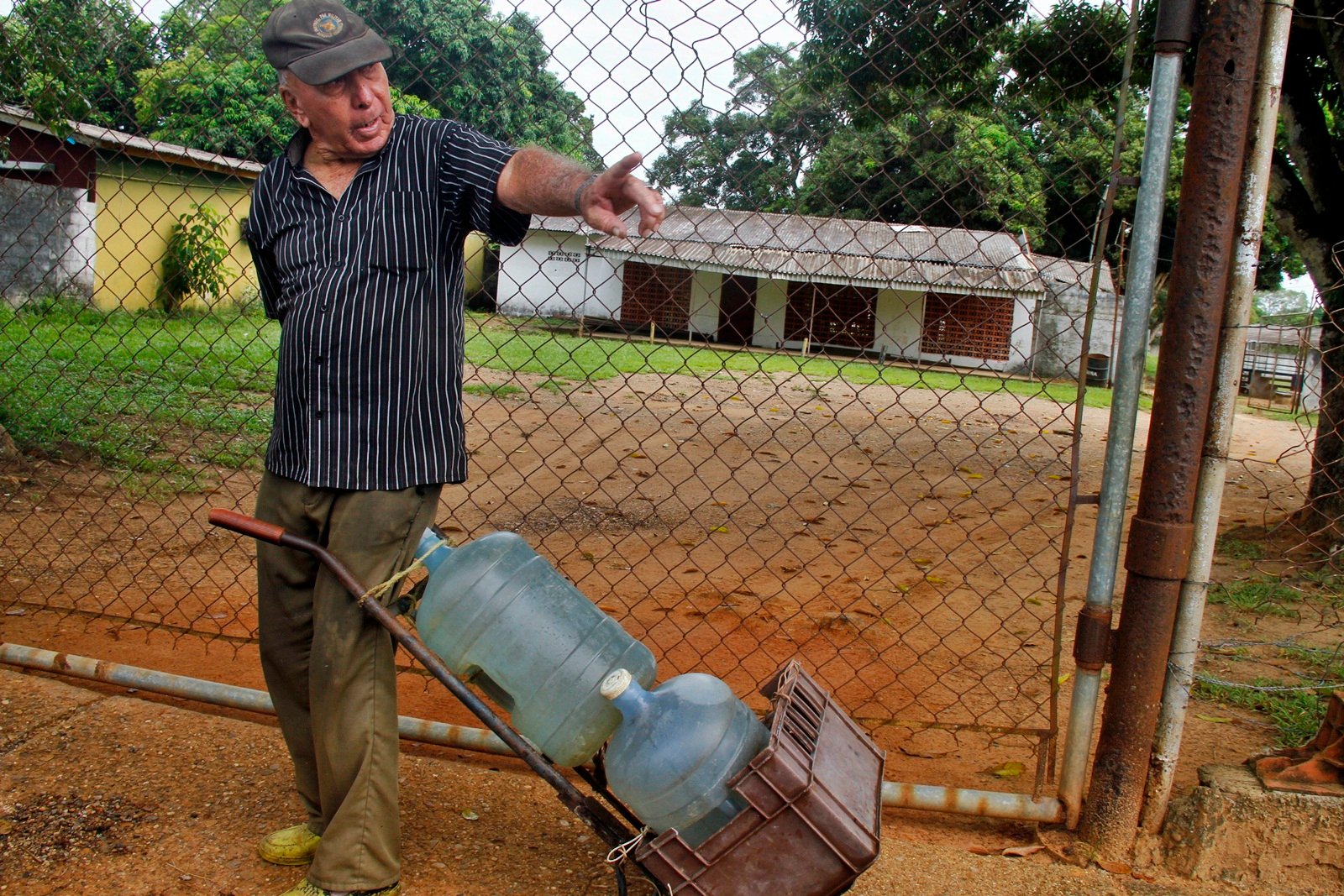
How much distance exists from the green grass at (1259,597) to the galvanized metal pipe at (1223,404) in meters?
2.69

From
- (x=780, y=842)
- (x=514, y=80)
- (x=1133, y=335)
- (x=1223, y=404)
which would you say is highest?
(x=514, y=80)

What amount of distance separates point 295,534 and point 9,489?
4021 mm

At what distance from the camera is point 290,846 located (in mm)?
2334

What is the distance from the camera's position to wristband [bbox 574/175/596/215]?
187cm

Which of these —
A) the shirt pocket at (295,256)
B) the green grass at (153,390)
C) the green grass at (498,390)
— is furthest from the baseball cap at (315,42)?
the green grass at (498,390)

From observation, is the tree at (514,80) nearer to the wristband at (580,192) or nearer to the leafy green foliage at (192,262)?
the wristband at (580,192)

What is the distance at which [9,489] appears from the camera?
5219mm

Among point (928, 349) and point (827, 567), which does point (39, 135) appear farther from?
point (928, 349)

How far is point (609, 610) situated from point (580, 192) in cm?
263

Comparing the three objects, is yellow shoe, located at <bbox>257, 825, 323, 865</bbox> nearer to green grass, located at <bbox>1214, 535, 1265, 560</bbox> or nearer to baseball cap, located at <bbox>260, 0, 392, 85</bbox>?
baseball cap, located at <bbox>260, 0, 392, 85</bbox>

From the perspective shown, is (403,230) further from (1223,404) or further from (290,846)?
(1223,404)

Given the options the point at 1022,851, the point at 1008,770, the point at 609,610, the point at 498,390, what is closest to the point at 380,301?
the point at 1022,851

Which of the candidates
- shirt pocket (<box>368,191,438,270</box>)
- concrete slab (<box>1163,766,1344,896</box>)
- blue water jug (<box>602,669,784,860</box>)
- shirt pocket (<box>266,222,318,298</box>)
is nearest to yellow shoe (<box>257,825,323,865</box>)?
blue water jug (<box>602,669,784,860</box>)

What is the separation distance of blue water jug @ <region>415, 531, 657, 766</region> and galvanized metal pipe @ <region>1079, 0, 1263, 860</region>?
1101mm
